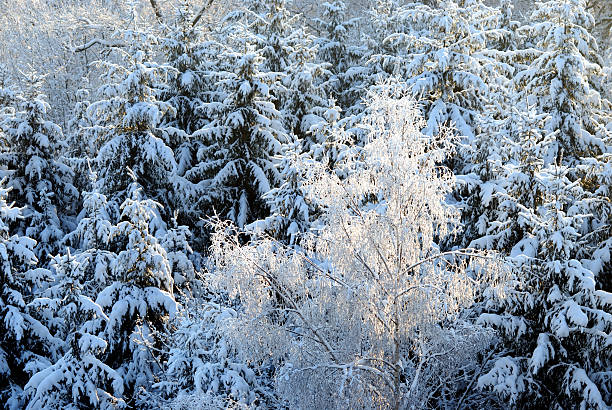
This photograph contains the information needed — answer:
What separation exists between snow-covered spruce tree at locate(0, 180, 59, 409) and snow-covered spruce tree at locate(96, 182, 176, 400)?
5.70 feet

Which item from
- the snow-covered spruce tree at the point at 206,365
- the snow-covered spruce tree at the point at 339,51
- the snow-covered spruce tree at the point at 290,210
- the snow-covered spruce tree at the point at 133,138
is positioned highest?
the snow-covered spruce tree at the point at 339,51

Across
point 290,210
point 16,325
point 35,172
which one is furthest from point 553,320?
point 35,172

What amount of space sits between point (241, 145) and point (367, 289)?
29.6 ft

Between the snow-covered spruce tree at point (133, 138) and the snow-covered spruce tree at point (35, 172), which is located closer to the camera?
the snow-covered spruce tree at point (133, 138)

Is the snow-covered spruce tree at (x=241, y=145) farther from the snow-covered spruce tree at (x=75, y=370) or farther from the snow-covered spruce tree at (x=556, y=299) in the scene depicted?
the snow-covered spruce tree at (x=556, y=299)

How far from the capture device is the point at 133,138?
17.6 metres

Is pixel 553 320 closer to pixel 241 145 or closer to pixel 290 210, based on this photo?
pixel 290 210

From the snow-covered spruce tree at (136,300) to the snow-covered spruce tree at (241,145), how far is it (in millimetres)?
4266

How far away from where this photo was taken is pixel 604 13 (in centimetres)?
2683

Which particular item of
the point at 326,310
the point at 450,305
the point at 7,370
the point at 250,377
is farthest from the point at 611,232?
the point at 7,370

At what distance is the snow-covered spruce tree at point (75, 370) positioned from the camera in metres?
13.2

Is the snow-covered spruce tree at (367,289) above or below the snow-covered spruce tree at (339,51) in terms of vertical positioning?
below

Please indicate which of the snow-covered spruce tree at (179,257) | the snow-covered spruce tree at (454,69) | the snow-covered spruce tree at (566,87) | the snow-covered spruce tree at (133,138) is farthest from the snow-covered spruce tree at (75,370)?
the snow-covered spruce tree at (566,87)

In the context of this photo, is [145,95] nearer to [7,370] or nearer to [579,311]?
[7,370]
